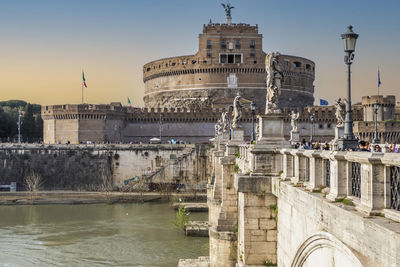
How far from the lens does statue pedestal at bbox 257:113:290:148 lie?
9.38 metres

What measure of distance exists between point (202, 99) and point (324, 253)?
56.8 meters

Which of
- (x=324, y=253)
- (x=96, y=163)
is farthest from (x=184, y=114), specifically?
(x=324, y=253)

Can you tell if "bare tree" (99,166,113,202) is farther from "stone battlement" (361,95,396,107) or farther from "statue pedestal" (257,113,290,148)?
"statue pedestal" (257,113,290,148)

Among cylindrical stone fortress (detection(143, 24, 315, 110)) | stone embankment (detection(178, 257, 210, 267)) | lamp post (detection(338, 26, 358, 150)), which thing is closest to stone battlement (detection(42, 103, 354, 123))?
cylindrical stone fortress (detection(143, 24, 315, 110))

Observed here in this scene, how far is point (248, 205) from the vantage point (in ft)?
30.5

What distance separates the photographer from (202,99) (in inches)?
2451

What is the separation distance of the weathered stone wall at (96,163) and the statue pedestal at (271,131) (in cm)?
3536

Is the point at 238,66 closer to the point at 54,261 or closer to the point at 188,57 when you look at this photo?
the point at 188,57

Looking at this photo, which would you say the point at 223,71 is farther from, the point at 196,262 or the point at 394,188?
the point at 394,188

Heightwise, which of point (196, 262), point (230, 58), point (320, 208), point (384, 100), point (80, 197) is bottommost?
point (196, 262)

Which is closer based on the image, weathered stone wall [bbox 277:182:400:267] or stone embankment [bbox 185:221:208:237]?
weathered stone wall [bbox 277:182:400:267]

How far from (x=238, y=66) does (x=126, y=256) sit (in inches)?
1644

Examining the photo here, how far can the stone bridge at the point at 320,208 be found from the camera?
13.7ft

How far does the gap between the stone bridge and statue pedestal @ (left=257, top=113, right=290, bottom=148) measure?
117mm
